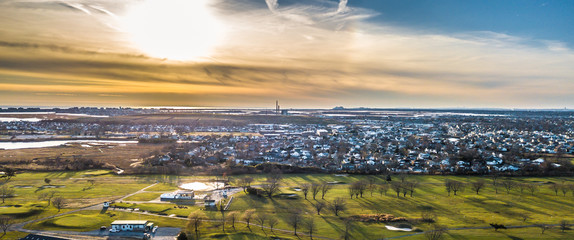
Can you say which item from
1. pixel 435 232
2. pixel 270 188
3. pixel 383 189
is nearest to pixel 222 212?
pixel 270 188

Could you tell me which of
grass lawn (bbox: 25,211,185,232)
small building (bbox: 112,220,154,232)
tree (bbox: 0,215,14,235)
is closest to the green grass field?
grass lawn (bbox: 25,211,185,232)

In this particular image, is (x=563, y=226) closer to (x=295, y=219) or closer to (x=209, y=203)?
(x=295, y=219)

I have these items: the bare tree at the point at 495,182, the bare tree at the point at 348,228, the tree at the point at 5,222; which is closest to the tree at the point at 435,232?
the bare tree at the point at 348,228

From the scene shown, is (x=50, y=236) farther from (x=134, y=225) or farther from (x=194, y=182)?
(x=194, y=182)

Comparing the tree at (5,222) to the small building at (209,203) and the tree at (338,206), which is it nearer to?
the small building at (209,203)

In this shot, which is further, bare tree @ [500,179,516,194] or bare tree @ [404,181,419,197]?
bare tree @ [500,179,516,194]

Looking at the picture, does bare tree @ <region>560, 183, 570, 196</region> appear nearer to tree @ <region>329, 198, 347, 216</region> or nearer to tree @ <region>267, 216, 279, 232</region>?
tree @ <region>329, 198, 347, 216</region>

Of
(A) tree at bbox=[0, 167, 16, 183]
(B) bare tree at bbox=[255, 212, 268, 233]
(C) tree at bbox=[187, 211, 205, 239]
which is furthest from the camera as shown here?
(A) tree at bbox=[0, 167, 16, 183]
